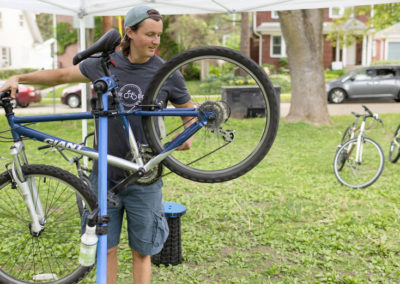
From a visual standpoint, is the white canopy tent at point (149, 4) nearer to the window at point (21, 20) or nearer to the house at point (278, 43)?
the house at point (278, 43)

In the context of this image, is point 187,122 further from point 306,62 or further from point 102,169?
point 306,62

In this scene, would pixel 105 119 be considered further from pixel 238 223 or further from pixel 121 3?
pixel 121 3

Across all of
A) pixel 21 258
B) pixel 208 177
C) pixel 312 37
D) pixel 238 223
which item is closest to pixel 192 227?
pixel 238 223

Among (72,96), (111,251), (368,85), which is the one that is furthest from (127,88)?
(368,85)

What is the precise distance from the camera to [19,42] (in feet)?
113

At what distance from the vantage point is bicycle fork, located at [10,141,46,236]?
8.68 ft

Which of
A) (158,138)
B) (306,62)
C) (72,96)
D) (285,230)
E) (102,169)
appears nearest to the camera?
(102,169)

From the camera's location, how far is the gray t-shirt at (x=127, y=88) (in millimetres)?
2719

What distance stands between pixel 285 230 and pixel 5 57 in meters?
31.3

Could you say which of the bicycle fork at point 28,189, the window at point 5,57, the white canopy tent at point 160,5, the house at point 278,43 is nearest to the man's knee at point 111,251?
the bicycle fork at point 28,189

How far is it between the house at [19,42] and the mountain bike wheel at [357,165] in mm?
25984

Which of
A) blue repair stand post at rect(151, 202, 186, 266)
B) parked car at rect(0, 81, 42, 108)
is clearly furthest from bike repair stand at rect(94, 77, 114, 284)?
parked car at rect(0, 81, 42, 108)

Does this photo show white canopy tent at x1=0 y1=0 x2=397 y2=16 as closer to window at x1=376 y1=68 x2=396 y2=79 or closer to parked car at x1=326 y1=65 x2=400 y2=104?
parked car at x1=326 y1=65 x2=400 y2=104

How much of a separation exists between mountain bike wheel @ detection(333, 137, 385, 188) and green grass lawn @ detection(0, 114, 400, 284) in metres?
0.19
